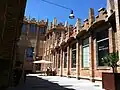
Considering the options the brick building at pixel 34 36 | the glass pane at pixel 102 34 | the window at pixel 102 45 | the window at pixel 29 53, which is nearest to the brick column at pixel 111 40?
the window at pixel 102 45

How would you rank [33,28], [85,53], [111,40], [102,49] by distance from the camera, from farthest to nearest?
[33,28] < [85,53] < [102,49] < [111,40]

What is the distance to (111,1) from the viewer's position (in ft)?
45.3

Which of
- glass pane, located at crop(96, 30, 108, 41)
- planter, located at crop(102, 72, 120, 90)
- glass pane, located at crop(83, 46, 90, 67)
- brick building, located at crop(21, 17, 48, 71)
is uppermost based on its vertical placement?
brick building, located at crop(21, 17, 48, 71)

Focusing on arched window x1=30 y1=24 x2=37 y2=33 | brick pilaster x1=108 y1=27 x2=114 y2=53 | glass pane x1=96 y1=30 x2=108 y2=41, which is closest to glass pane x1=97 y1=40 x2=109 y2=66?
glass pane x1=96 y1=30 x2=108 y2=41

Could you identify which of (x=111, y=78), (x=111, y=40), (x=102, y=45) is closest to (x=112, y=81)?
(x=111, y=78)

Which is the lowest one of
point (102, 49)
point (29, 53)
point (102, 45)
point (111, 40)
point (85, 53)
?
point (85, 53)

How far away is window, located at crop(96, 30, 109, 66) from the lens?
601 inches

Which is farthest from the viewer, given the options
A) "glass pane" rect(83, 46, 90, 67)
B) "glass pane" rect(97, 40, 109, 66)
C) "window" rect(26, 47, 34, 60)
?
"window" rect(26, 47, 34, 60)

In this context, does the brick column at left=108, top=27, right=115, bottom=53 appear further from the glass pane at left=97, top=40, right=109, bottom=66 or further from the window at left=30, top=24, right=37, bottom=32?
the window at left=30, top=24, right=37, bottom=32

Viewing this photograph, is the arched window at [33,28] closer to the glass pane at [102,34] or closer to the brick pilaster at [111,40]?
the glass pane at [102,34]

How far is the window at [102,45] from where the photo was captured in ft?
50.1

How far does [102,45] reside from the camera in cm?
1587

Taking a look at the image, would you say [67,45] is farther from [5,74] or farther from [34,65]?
[34,65]

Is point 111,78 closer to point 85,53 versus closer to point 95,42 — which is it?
point 95,42
